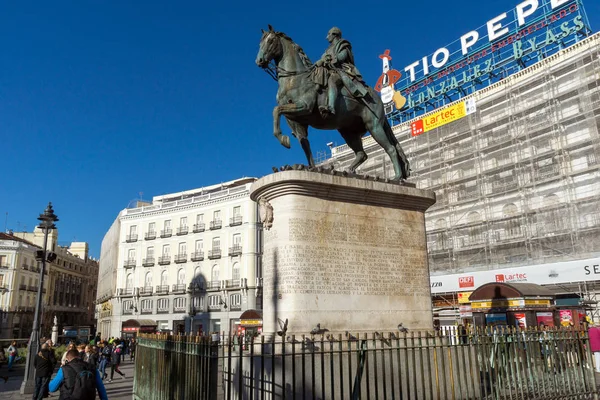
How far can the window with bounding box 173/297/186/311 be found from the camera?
5710 cm

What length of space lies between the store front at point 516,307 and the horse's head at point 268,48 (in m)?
14.7

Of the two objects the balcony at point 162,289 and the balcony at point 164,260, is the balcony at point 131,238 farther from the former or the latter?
the balcony at point 162,289

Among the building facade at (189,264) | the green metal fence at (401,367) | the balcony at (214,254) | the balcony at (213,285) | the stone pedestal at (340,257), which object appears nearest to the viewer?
the green metal fence at (401,367)

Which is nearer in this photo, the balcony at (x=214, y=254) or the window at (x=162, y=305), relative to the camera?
the balcony at (x=214, y=254)

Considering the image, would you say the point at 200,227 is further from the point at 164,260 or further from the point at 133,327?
the point at 133,327

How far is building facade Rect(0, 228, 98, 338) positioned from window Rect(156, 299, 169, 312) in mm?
14834

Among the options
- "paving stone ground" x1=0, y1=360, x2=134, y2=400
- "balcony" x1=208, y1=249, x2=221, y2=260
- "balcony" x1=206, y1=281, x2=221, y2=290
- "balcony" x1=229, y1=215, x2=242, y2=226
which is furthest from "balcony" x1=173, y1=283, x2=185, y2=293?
"paving stone ground" x1=0, y1=360, x2=134, y2=400

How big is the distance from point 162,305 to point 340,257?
53.6 meters

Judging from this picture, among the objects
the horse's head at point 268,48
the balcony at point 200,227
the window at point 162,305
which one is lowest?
the window at point 162,305

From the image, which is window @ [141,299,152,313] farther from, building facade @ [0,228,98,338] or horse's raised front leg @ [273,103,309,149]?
horse's raised front leg @ [273,103,309,149]

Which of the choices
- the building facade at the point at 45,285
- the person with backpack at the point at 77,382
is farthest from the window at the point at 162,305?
the person with backpack at the point at 77,382

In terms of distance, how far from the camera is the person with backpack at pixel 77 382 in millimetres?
5857

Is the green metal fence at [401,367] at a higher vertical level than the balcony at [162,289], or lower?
lower

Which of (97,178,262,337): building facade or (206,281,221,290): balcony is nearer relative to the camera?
(97,178,262,337): building facade
